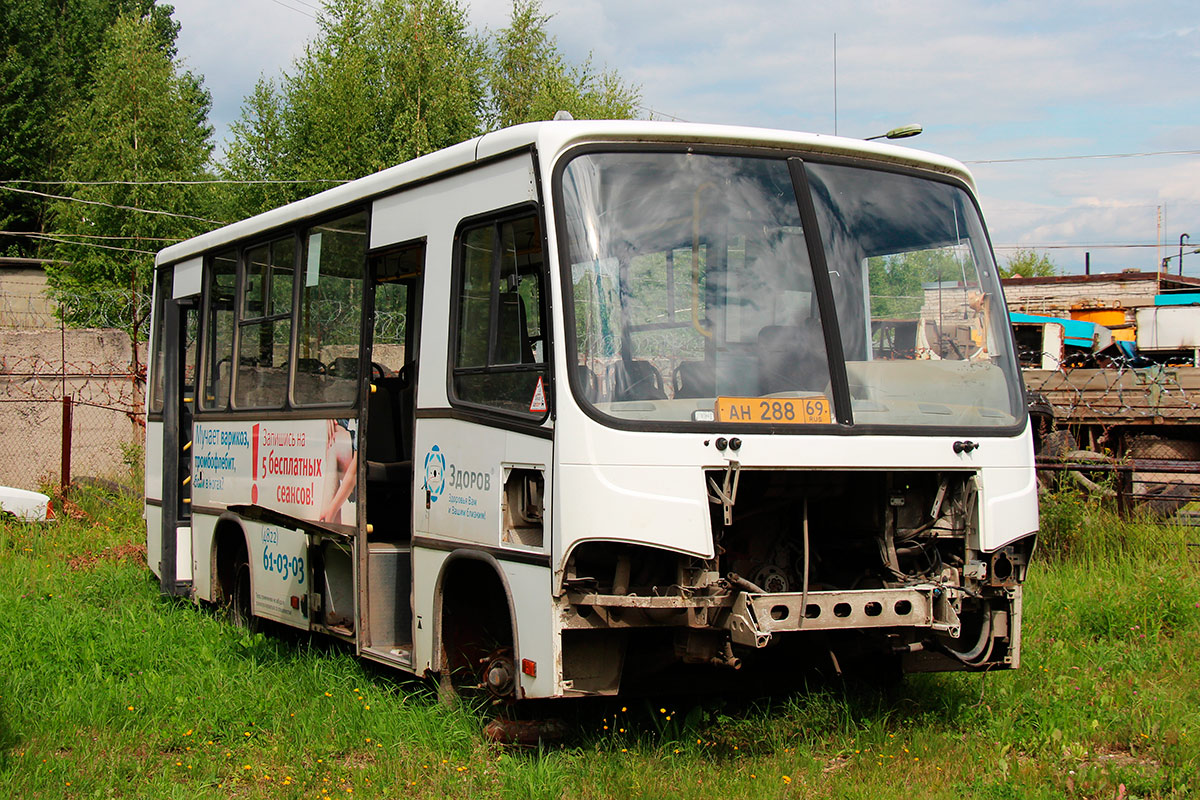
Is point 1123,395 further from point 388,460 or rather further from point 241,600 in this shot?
point 241,600

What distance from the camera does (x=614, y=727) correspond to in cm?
600

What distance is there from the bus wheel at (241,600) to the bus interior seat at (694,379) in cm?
505

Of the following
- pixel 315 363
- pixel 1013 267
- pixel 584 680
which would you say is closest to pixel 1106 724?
pixel 584 680

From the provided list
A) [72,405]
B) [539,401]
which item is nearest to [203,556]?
[539,401]

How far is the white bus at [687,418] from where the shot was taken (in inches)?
214

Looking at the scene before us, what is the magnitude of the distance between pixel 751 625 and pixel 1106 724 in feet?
8.23

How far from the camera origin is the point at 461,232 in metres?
6.41

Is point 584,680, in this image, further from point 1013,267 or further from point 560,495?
point 1013,267

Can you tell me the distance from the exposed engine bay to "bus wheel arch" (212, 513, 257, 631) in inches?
176

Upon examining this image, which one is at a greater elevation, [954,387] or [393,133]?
[393,133]

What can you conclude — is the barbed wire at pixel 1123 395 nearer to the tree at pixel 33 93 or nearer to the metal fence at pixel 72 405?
the metal fence at pixel 72 405

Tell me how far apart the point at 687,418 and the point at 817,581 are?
1.39 m

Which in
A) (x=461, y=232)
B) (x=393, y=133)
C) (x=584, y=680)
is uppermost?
(x=393, y=133)

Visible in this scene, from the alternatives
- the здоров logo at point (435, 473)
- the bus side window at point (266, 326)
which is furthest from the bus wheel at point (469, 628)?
the bus side window at point (266, 326)
